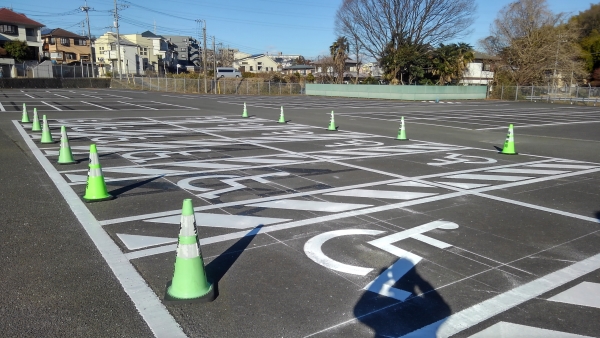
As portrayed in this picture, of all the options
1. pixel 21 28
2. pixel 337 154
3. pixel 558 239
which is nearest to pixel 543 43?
pixel 337 154

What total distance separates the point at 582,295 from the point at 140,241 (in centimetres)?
463

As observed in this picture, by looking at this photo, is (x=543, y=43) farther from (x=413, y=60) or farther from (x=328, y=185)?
(x=328, y=185)

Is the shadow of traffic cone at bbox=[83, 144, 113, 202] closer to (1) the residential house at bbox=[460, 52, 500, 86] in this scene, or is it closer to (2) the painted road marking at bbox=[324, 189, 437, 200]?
(2) the painted road marking at bbox=[324, 189, 437, 200]

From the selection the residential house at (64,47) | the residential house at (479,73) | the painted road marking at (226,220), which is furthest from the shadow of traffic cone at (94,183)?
the residential house at (64,47)

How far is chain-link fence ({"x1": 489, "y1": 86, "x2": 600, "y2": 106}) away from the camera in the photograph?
166 ft

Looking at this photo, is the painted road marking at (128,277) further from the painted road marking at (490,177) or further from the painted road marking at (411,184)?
the painted road marking at (490,177)

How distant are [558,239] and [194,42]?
154m

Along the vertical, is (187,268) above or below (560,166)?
above

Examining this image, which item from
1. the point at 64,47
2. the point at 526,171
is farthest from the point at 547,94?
the point at 64,47

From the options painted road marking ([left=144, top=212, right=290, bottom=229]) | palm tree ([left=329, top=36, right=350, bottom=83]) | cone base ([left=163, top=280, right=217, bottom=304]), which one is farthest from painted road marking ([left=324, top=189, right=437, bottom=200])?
palm tree ([left=329, top=36, right=350, bottom=83])

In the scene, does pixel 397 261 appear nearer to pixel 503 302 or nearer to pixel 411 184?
pixel 503 302

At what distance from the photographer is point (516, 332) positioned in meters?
3.71

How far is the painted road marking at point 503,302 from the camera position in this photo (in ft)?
12.2

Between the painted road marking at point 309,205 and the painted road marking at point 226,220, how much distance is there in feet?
2.06
